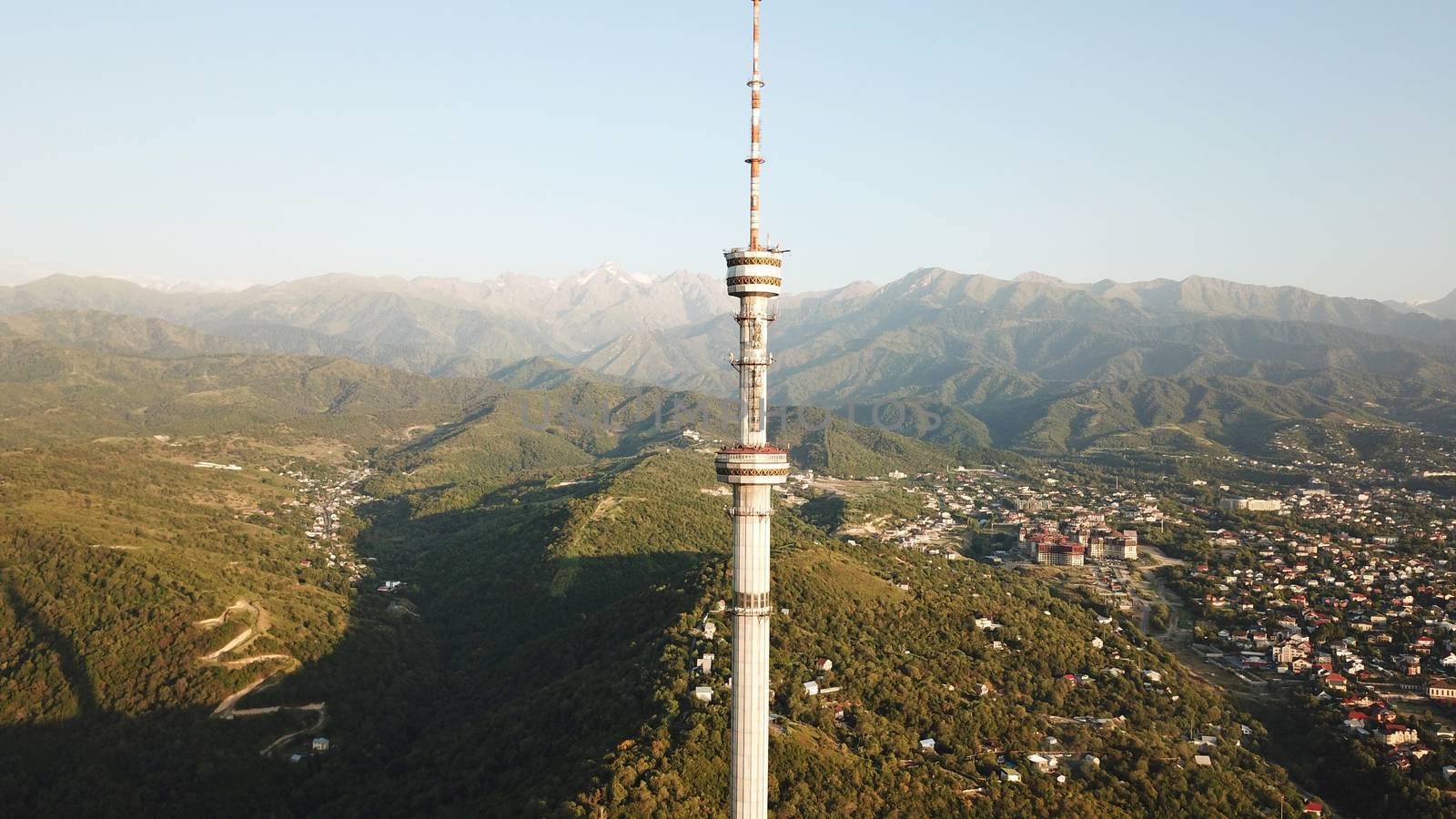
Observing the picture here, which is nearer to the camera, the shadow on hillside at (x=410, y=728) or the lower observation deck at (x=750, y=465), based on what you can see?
the lower observation deck at (x=750, y=465)

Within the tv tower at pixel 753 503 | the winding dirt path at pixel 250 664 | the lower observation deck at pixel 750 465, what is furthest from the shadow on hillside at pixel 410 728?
the lower observation deck at pixel 750 465

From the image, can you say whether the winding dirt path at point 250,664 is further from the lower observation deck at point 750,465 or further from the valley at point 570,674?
the lower observation deck at point 750,465

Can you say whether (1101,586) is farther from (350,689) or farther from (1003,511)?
(350,689)

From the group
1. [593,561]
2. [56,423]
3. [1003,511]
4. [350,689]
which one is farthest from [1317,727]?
[56,423]

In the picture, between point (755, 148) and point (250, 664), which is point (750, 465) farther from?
point (250, 664)

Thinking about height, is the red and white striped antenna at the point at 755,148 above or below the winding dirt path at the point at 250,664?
above

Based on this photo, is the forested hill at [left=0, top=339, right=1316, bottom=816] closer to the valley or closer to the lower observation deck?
the valley

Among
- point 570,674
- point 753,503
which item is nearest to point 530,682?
point 570,674
